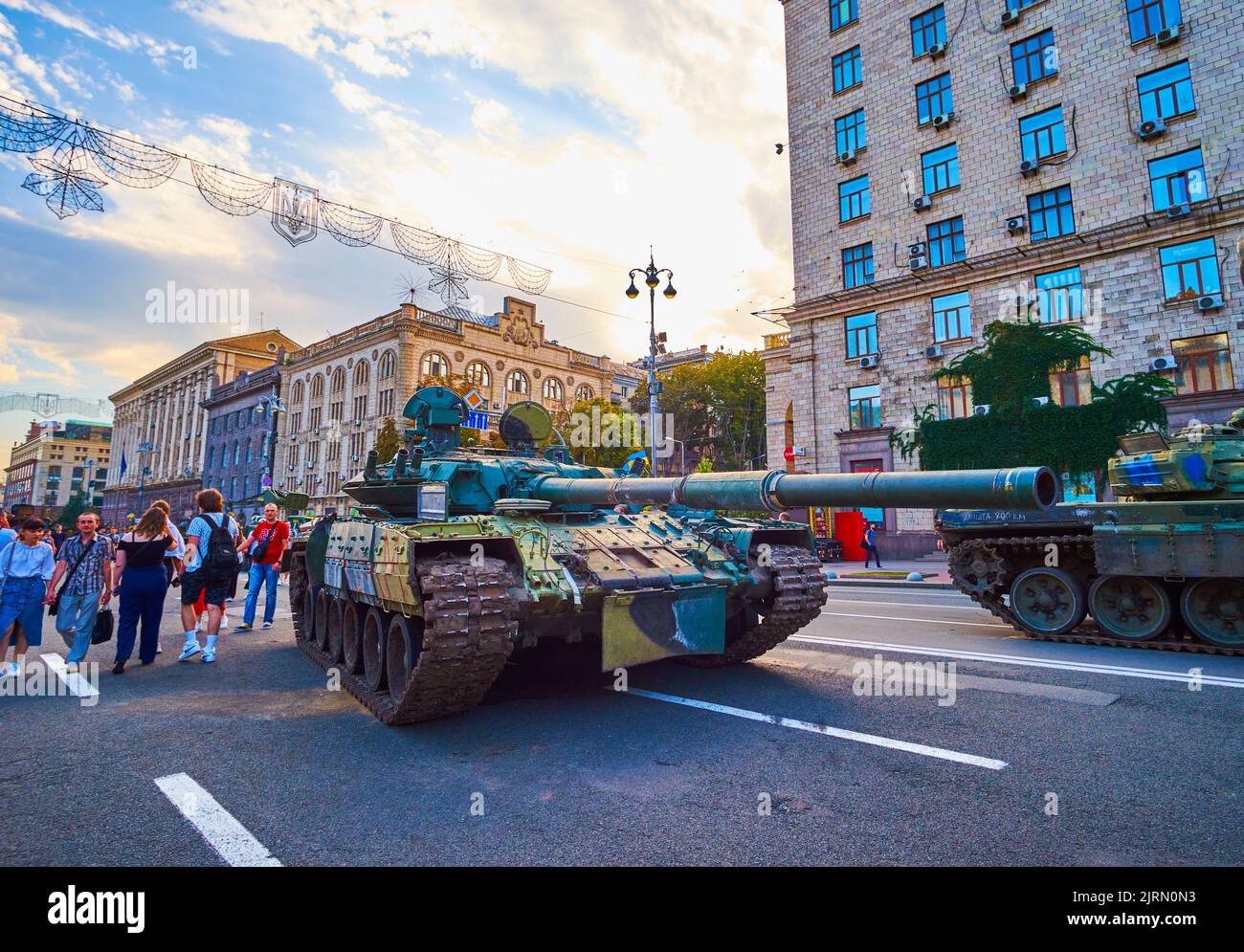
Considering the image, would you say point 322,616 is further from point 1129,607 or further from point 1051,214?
point 1051,214

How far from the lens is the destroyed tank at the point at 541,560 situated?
4.79 m

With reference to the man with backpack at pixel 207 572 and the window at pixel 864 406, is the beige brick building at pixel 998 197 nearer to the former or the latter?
the window at pixel 864 406

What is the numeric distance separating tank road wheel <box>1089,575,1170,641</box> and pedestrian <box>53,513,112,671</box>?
1174 centimetres

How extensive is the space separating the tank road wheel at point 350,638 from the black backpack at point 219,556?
1.71 meters

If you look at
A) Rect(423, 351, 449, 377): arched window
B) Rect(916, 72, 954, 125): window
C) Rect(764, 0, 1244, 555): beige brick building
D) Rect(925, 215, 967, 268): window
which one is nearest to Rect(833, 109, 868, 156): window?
Rect(764, 0, 1244, 555): beige brick building

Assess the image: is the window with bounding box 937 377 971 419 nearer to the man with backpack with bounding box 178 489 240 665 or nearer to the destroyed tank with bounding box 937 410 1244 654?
the destroyed tank with bounding box 937 410 1244 654

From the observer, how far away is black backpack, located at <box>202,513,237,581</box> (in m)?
8.56

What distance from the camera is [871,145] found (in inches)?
1061

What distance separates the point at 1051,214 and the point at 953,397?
6.34 meters

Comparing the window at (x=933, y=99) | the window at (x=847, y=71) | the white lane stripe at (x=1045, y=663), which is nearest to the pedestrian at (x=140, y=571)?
the white lane stripe at (x=1045, y=663)

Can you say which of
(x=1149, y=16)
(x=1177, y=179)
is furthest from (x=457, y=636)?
(x=1149, y=16)
